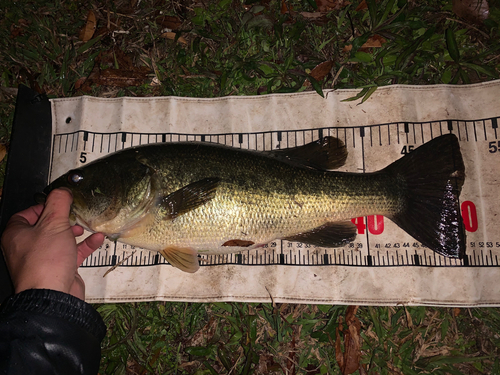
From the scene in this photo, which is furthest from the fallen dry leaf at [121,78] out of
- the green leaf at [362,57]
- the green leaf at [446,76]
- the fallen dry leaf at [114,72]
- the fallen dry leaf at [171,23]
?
the green leaf at [446,76]

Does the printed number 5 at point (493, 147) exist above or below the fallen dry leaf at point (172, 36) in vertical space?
below

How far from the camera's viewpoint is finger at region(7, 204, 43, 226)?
2720mm

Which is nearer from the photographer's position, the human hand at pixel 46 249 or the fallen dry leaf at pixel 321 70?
the human hand at pixel 46 249

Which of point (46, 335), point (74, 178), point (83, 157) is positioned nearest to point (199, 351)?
point (46, 335)

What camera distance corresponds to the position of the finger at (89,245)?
9.78 feet

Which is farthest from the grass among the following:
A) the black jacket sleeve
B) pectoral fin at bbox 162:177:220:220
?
pectoral fin at bbox 162:177:220:220

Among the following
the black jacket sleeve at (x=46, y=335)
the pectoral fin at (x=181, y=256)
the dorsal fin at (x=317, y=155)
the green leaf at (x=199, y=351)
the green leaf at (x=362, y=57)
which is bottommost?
the green leaf at (x=199, y=351)

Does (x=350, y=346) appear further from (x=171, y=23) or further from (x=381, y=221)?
(x=171, y=23)

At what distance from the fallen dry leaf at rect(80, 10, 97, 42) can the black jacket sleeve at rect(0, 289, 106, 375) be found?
2894 mm

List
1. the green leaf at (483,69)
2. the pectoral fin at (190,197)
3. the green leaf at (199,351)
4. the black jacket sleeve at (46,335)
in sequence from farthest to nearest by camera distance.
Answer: the green leaf at (483,69) < the green leaf at (199,351) < the pectoral fin at (190,197) < the black jacket sleeve at (46,335)

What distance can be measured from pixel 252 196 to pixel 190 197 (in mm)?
513

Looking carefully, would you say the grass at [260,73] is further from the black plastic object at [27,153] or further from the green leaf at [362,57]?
the black plastic object at [27,153]

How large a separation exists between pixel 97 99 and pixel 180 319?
2.50 m

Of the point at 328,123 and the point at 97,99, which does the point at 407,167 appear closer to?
the point at 328,123
